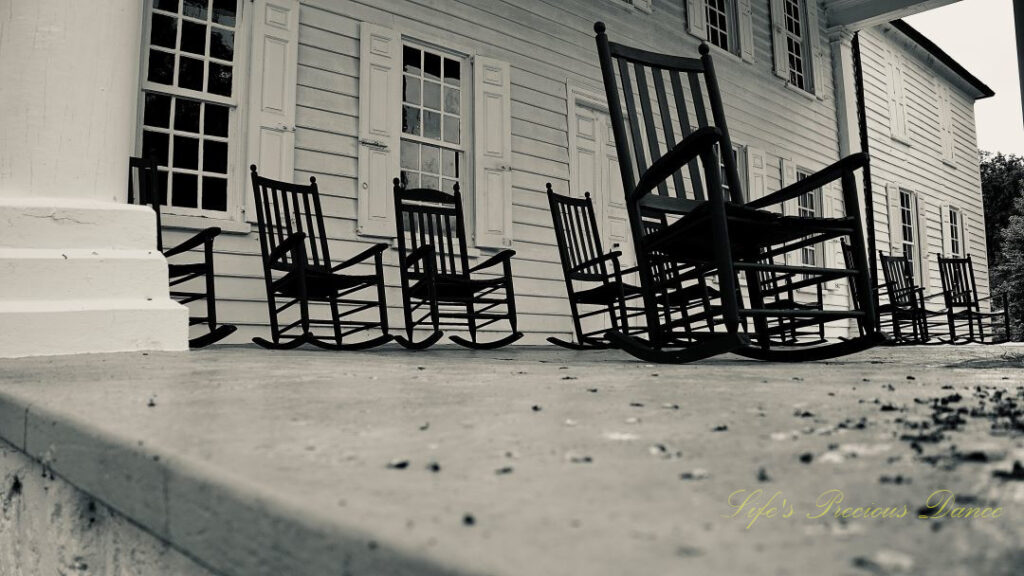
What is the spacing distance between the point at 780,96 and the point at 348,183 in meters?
5.34

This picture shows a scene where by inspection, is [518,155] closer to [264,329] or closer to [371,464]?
[264,329]

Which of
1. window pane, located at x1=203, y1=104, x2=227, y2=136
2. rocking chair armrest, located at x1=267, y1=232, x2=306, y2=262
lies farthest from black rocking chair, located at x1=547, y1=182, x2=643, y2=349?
window pane, located at x1=203, y1=104, x2=227, y2=136

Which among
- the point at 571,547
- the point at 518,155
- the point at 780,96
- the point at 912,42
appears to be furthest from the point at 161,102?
the point at 912,42

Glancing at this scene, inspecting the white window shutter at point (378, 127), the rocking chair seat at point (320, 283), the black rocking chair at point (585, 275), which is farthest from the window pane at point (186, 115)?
the black rocking chair at point (585, 275)

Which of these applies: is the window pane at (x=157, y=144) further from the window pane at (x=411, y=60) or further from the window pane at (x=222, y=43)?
the window pane at (x=411, y=60)

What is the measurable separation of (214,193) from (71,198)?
5.26 feet

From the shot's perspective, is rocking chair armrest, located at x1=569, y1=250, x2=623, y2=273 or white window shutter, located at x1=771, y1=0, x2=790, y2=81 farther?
white window shutter, located at x1=771, y1=0, x2=790, y2=81

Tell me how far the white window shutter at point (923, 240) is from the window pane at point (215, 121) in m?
9.06

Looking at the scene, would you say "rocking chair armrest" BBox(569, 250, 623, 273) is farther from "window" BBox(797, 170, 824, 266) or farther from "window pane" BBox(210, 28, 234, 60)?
"window" BBox(797, 170, 824, 266)

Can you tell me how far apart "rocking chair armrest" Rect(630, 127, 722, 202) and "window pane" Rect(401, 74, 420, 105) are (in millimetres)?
2802

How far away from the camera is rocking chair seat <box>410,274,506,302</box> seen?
372 centimetres

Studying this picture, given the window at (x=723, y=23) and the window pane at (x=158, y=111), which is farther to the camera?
the window at (x=723, y=23)

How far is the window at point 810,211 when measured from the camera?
756cm

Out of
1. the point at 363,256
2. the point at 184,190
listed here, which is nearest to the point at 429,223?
the point at 363,256
